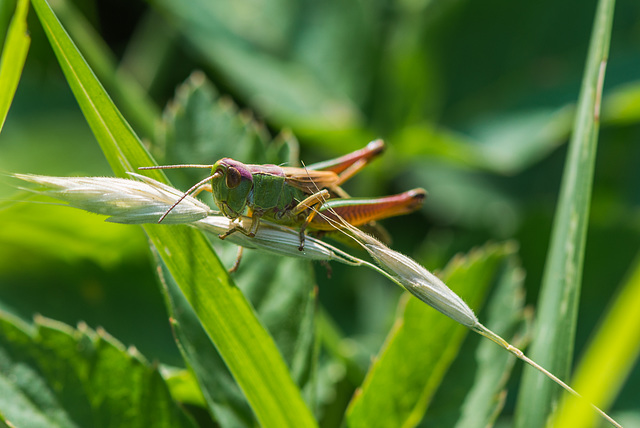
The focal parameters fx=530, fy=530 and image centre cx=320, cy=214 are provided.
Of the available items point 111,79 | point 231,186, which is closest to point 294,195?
point 231,186

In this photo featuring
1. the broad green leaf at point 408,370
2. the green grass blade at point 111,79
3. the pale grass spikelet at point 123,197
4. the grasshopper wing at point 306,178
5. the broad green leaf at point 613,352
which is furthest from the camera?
the green grass blade at point 111,79

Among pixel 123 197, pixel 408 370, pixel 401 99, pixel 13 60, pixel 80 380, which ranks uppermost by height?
pixel 401 99

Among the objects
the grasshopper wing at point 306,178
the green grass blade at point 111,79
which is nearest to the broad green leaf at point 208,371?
the grasshopper wing at point 306,178

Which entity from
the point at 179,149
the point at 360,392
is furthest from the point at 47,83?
the point at 360,392

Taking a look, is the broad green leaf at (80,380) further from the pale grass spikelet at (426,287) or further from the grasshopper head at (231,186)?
the pale grass spikelet at (426,287)

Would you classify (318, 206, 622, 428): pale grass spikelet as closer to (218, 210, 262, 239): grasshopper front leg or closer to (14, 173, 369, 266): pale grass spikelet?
(14, 173, 369, 266): pale grass spikelet

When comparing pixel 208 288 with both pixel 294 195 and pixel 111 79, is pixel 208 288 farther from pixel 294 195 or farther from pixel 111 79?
pixel 111 79

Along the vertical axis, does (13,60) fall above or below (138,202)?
above
